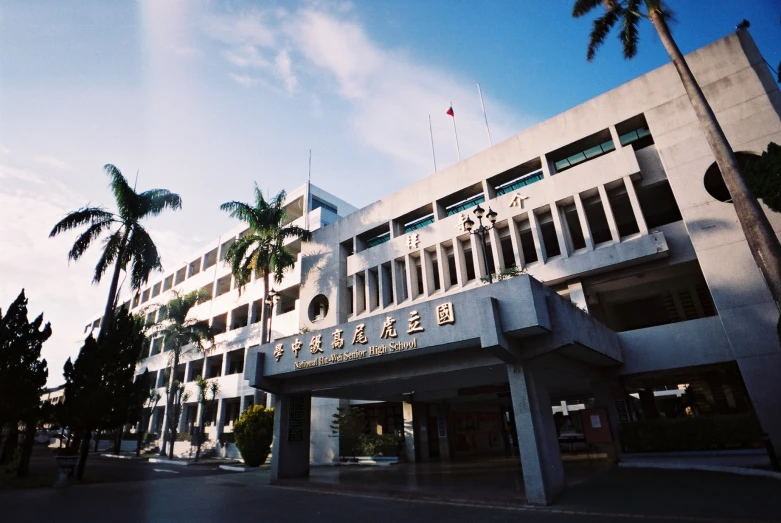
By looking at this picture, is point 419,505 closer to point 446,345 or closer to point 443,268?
point 446,345

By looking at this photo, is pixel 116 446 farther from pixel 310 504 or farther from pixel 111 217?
pixel 310 504

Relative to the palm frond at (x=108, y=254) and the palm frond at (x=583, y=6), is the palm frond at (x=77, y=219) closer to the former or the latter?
the palm frond at (x=108, y=254)

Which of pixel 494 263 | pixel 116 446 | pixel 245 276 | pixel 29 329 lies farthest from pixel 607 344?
pixel 116 446

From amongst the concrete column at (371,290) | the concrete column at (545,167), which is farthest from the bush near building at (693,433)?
the concrete column at (371,290)

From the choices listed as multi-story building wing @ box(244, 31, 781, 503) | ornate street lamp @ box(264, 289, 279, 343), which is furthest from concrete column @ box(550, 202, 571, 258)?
ornate street lamp @ box(264, 289, 279, 343)

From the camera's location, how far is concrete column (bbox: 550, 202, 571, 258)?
63.3 feet

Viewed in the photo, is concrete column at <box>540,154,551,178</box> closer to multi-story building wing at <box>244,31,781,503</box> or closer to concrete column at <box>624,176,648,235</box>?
multi-story building wing at <box>244,31,781,503</box>

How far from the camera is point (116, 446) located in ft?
128

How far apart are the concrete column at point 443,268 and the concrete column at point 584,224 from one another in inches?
281

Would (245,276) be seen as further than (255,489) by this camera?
Yes

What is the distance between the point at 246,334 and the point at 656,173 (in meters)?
31.7

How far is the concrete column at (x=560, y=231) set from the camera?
1930 cm

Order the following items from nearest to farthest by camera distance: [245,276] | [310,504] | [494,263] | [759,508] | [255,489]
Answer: [759,508] → [310,504] → [255,489] → [494,263] → [245,276]

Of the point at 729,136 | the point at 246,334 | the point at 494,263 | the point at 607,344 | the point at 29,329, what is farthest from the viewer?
the point at 246,334
